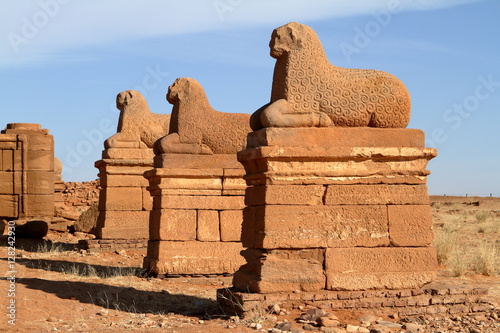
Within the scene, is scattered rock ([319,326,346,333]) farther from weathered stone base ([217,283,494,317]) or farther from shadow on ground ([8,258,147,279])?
shadow on ground ([8,258,147,279])

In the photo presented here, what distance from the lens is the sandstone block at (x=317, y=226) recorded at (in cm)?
691

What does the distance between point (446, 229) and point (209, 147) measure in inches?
455

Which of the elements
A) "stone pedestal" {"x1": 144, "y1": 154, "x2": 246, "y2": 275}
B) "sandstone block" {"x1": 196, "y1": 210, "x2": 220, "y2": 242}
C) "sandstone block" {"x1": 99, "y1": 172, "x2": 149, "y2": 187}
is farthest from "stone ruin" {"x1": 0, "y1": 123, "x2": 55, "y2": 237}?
"sandstone block" {"x1": 196, "y1": 210, "x2": 220, "y2": 242}

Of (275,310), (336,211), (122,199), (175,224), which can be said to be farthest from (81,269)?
(336,211)

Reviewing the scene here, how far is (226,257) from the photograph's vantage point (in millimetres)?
10336

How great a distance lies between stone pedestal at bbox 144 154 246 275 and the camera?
10.1 meters

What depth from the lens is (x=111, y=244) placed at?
13.4 m

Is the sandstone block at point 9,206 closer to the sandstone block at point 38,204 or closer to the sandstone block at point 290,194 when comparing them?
the sandstone block at point 38,204

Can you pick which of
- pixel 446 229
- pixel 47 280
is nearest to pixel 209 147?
pixel 47 280

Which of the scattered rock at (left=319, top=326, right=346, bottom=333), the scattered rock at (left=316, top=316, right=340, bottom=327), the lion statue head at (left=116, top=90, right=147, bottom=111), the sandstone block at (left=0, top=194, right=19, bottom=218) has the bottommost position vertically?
the scattered rock at (left=319, top=326, right=346, bottom=333)

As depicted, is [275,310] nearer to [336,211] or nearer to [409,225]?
[336,211]

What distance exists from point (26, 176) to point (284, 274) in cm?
1061

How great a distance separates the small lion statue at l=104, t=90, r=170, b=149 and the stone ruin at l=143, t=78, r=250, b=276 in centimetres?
316

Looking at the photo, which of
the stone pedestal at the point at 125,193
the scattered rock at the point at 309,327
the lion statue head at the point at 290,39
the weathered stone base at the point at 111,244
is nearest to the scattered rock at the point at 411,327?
the scattered rock at the point at 309,327
